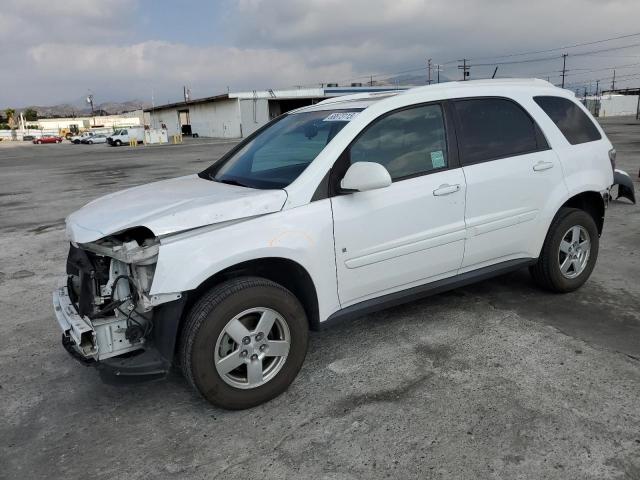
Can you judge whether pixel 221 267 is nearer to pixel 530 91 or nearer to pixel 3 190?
pixel 530 91

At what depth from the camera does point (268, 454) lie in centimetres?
271

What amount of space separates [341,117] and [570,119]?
221 cm

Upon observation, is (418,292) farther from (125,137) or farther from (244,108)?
(125,137)

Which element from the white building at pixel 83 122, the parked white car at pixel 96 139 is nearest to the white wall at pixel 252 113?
the parked white car at pixel 96 139

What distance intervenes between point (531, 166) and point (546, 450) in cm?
228

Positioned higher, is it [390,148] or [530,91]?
[530,91]

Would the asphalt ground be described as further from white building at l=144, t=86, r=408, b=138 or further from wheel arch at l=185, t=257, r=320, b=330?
white building at l=144, t=86, r=408, b=138

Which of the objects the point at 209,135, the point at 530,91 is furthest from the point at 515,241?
the point at 209,135

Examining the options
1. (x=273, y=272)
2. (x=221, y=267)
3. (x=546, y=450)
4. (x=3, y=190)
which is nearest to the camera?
(x=546, y=450)

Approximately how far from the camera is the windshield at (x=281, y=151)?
11.5 ft

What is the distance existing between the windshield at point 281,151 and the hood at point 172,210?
9.1 inches

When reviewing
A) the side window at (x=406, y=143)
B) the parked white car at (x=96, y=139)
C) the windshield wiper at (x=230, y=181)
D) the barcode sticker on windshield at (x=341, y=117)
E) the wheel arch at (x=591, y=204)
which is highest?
the parked white car at (x=96, y=139)

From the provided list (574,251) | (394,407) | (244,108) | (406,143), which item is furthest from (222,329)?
(244,108)

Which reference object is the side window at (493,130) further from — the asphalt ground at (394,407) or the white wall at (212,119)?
the white wall at (212,119)
